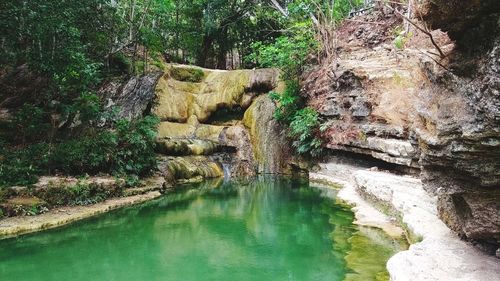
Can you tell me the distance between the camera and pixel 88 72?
11.5 m

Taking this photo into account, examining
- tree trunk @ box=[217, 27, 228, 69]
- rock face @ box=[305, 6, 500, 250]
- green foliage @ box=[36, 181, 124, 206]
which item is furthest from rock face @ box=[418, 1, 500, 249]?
tree trunk @ box=[217, 27, 228, 69]

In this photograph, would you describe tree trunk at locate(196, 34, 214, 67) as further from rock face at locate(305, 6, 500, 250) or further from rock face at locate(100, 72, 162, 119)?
rock face at locate(305, 6, 500, 250)

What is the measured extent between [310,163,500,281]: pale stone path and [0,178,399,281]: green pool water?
603mm

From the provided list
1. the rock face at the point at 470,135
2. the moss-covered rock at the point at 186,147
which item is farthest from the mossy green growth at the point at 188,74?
the rock face at the point at 470,135

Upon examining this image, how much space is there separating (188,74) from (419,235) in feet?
56.9

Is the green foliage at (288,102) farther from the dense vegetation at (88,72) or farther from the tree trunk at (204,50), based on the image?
the tree trunk at (204,50)

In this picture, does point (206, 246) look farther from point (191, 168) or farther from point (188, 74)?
point (188, 74)

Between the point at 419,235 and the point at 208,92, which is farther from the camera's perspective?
the point at 208,92

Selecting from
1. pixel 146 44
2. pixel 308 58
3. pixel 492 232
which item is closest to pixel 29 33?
pixel 146 44

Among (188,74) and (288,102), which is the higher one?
(188,74)

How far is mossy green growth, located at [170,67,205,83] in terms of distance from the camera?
21.2m

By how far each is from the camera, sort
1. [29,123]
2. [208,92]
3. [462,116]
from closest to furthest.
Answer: [462,116]
[29,123]
[208,92]

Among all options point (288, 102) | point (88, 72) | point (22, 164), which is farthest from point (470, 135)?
point (288, 102)

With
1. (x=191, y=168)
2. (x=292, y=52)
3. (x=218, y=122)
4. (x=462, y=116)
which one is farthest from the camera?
(x=218, y=122)
